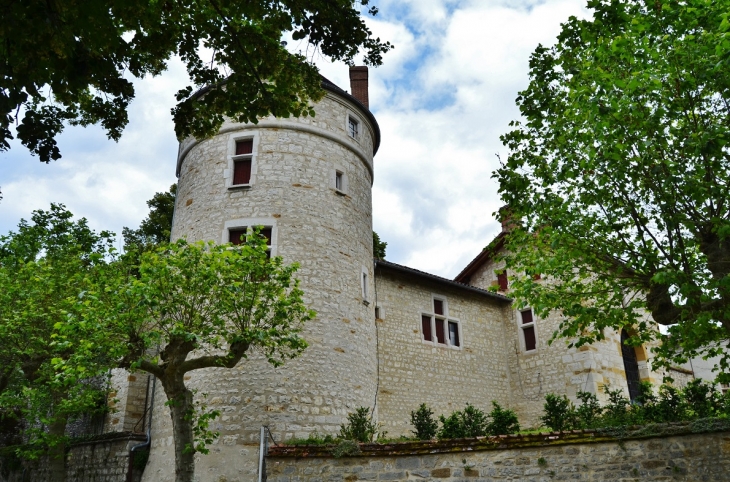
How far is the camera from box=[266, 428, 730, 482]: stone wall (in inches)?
283

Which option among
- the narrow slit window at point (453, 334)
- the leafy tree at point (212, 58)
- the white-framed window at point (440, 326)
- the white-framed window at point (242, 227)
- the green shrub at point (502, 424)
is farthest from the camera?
the narrow slit window at point (453, 334)

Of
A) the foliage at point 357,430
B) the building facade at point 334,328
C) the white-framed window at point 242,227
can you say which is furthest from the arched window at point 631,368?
the white-framed window at point 242,227

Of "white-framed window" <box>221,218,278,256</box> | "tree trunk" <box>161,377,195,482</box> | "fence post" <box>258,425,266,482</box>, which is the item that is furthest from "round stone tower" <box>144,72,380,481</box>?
"tree trunk" <box>161,377,195,482</box>

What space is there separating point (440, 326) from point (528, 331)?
370 cm

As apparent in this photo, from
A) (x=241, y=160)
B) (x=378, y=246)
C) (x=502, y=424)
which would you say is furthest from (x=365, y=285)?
(x=378, y=246)

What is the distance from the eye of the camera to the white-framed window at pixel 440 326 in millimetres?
16969

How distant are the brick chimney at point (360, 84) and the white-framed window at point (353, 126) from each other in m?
1.65

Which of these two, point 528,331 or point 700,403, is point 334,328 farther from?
point 528,331

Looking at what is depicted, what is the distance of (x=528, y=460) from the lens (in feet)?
26.1

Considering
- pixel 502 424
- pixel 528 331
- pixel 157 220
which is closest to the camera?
pixel 502 424

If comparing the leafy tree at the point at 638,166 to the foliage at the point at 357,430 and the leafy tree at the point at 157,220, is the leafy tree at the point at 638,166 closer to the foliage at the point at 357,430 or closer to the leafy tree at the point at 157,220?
the foliage at the point at 357,430

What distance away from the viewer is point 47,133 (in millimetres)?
4574

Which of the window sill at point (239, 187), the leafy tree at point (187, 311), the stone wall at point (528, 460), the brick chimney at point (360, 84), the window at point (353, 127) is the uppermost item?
the brick chimney at point (360, 84)

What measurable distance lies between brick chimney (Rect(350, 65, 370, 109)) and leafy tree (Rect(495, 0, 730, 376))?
815 cm
